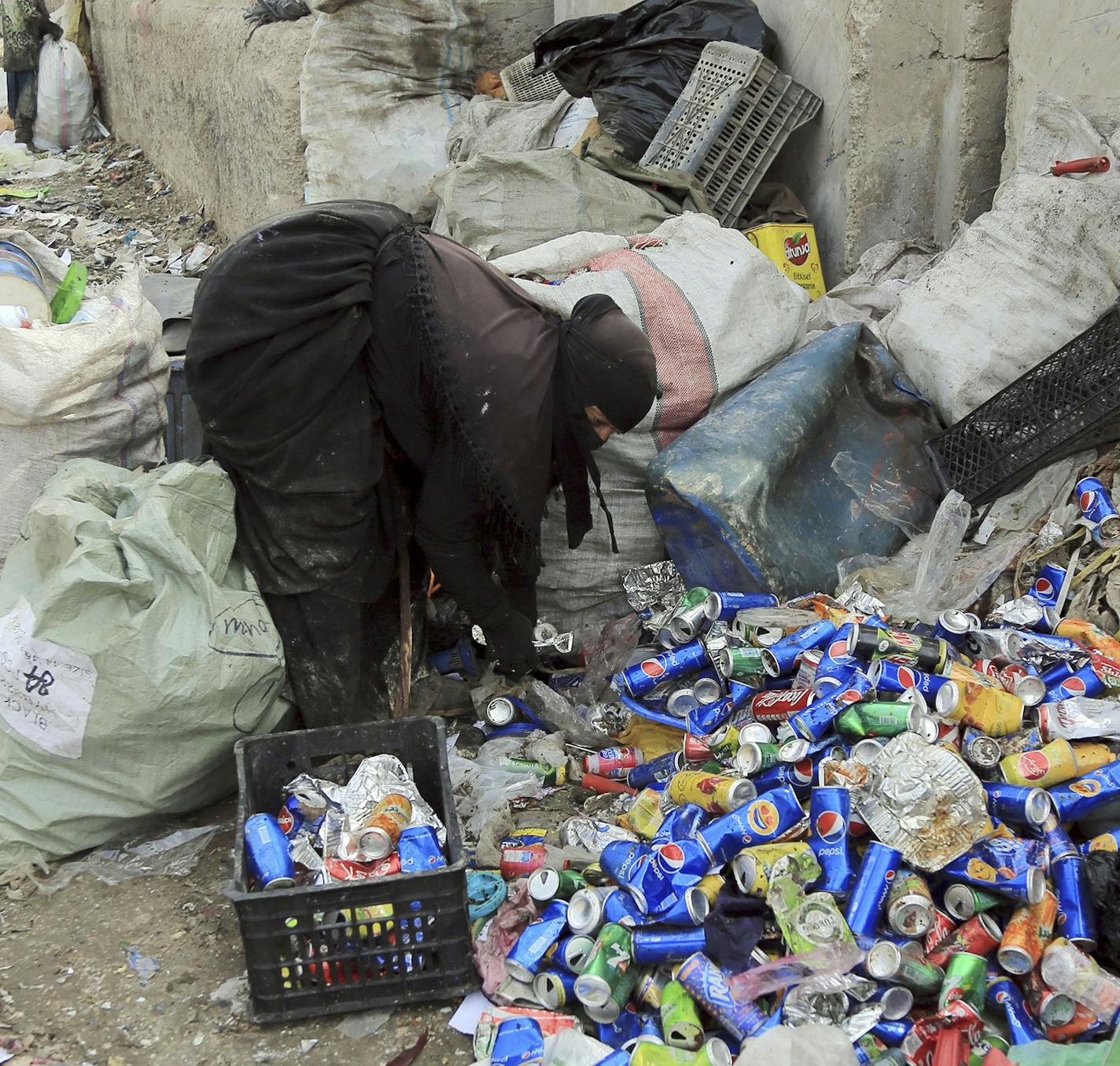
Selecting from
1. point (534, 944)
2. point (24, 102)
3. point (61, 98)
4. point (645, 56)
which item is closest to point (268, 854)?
point (534, 944)

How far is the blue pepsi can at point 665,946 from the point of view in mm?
2014

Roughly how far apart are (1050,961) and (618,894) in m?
0.72

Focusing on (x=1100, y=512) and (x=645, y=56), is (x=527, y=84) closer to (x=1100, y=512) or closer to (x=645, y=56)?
(x=645, y=56)

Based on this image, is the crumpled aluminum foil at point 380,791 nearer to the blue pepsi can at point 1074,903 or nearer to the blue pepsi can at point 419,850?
the blue pepsi can at point 419,850

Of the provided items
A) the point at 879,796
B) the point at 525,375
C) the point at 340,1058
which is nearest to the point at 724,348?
the point at 525,375

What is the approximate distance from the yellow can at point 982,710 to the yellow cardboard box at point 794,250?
7.69 ft

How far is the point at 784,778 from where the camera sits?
232 centimetres

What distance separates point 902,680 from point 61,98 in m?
9.63

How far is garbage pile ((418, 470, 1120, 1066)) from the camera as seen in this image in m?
1.90

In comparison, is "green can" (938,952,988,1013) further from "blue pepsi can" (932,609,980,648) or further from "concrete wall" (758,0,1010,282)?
"concrete wall" (758,0,1010,282)

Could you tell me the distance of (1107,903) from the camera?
1997 millimetres

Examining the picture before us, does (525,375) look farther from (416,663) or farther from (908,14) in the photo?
(908,14)

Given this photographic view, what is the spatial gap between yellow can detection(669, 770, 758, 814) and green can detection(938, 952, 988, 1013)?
46 centimetres

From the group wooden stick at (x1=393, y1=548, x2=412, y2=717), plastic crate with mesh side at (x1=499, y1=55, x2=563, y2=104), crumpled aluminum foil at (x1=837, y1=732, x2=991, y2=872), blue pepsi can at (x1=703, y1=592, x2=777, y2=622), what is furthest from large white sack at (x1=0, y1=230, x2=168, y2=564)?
plastic crate with mesh side at (x1=499, y1=55, x2=563, y2=104)
